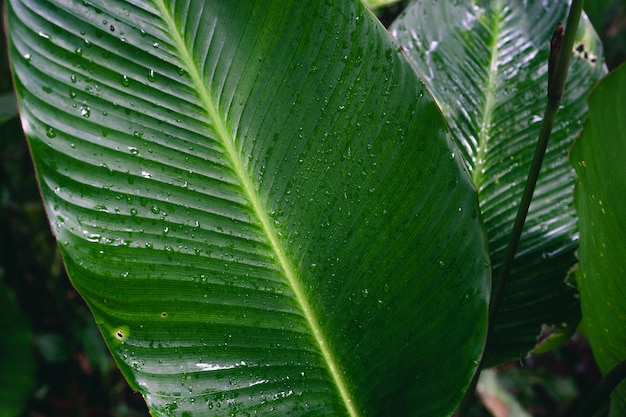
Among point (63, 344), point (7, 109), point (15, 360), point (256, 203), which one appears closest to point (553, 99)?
point (256, 203)

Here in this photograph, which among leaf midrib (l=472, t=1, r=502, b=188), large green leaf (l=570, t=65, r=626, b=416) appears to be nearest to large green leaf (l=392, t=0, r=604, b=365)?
leaf midrib (l=472, t=1, r=502, b=188)

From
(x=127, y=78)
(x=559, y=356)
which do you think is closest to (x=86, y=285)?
(x=127, y=78)

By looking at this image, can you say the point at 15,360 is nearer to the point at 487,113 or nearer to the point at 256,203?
the point at 256,203

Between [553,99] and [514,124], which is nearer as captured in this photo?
[553,99]

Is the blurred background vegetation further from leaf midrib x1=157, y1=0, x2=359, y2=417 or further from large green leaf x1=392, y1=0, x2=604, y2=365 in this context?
leaf midrib x1=157, y1=0, x2=359, y2=417

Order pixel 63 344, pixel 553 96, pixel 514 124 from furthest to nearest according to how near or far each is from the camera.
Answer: pixel 63 344
pixel 514 124
pixel 553 96

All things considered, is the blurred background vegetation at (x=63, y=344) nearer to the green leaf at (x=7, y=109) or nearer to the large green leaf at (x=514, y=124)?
the green leaf at (x=7, y=109)

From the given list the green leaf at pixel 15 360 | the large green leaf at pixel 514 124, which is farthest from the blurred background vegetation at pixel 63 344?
the large green leaf at pixel 514 124
